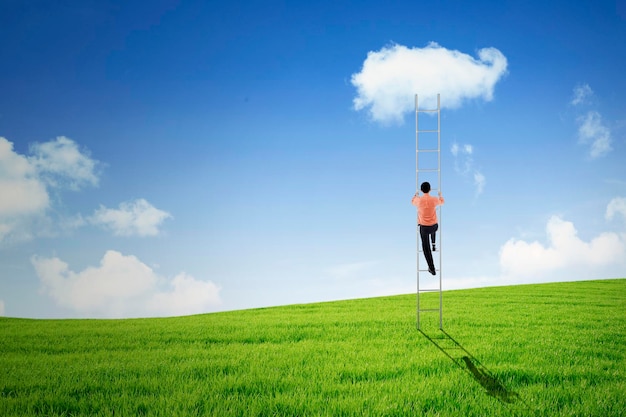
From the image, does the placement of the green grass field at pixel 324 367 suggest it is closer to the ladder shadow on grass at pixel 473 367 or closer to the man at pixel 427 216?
the ladder shadow on grass at pixel 473 367

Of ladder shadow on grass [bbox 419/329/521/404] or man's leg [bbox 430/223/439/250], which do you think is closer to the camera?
ladder shadow on grass [bbox 419/329/521/404]

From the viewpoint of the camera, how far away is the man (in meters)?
12.0

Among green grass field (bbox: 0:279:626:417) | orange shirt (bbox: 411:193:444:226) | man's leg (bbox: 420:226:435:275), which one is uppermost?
orange shirt (bbox: 411:193:444:226)

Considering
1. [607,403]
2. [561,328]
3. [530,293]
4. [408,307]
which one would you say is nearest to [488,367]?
[607,403]

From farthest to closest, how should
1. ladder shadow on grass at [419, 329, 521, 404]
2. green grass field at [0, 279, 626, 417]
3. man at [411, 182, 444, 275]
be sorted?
man at [411, 182, 444, 275]
ladder shadow on grass at [419, 329, 521, 404]
green grass field at [0, 279, 626, 417]

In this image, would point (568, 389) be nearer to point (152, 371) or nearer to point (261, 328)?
point (152, 371)

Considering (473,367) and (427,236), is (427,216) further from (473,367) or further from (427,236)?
(473,367)

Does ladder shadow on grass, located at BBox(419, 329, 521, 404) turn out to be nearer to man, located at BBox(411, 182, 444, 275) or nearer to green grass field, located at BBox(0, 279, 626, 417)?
green grass field, located at BBox(0, 279, 626, 417)

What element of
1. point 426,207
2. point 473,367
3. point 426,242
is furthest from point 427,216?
point 473,367

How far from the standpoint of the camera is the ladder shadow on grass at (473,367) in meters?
7.58

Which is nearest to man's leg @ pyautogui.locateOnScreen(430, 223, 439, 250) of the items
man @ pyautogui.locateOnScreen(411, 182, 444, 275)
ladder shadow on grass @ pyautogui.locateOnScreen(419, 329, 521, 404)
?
man @ pyautogui.locateOnScreen(411, 182, 444, 275)

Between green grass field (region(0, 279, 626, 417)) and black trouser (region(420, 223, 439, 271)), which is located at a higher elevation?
black trouser (region(420, 223, 439, 271))

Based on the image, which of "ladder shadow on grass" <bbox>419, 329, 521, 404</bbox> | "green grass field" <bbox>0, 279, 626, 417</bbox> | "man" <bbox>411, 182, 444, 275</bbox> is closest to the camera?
"green grass field" <bbox>0, 279, 626, 417</bbox>

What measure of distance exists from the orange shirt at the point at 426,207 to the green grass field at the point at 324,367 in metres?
2.91
